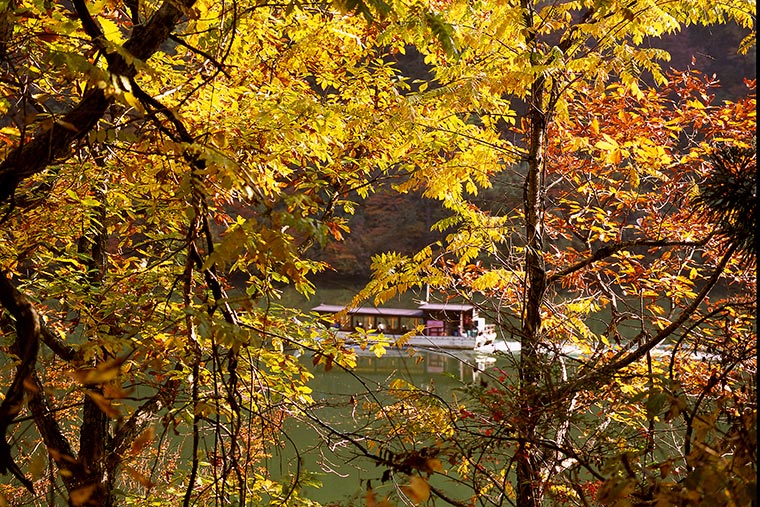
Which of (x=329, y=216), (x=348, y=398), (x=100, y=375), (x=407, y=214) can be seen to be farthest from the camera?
(x=407, y=214)

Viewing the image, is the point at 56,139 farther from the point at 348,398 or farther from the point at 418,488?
the point at 348,398

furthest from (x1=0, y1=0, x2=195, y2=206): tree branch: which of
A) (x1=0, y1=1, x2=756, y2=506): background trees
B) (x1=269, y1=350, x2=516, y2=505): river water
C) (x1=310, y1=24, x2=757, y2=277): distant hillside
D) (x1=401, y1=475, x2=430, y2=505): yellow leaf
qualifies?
(x1=310, y1=24, x2=757, y2=277): distant hillside

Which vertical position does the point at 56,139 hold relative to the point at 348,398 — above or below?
above

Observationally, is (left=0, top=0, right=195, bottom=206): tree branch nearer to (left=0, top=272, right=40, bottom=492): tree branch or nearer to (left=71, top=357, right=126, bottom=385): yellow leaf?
(left=0, top=272, right=40, bottom=492): tree branch

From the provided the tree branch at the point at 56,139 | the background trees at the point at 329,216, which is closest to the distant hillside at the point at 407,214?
the background trees at the point at 329,216

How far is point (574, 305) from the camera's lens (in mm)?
4727

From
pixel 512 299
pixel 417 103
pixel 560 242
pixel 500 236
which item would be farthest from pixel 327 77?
pixel 560 242

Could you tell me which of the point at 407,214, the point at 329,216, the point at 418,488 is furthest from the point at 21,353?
the point at 407,214

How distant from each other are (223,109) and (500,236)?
74.8 inches

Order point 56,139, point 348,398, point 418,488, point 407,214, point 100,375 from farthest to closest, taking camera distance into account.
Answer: point 407,214 → point 348,398 → point 56,139 → point 418,488 → point 100,375

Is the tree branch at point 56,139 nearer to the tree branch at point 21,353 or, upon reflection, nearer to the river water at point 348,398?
the tree branch at point 21,353

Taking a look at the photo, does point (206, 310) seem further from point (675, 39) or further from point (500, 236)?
point (675, 39)

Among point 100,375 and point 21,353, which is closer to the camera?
point 100,375

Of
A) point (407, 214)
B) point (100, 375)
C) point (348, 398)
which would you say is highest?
point (407, 214)
